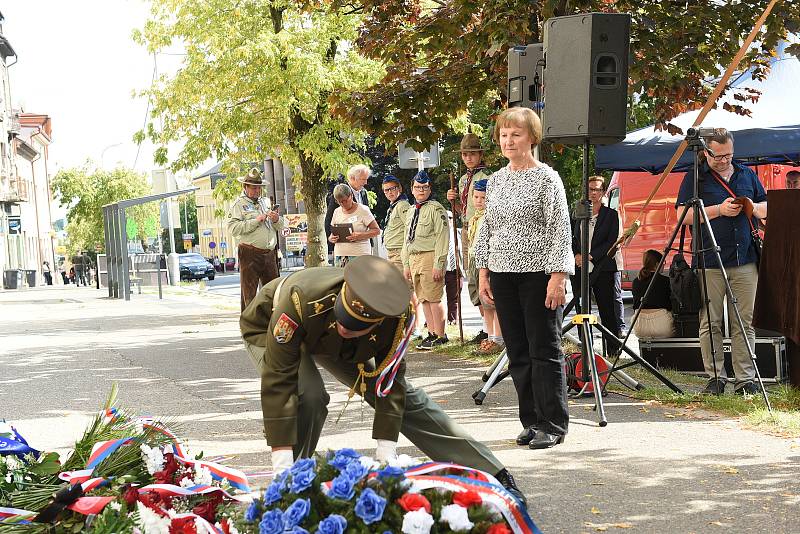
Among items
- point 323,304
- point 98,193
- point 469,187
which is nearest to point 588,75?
point 469,187

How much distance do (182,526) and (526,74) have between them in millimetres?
5838

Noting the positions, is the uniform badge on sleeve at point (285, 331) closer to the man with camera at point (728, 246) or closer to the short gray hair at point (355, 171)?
the man with camera at point (728, 246)

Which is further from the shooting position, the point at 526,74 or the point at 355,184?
the point at 355,184

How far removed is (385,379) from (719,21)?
7.89m

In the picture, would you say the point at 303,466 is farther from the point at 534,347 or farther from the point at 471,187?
the point at 471,187

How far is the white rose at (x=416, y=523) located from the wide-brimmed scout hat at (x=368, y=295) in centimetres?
91

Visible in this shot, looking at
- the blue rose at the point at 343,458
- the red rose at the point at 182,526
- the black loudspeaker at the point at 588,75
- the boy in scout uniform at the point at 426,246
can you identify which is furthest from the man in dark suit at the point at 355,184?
the blue rose at the point at 343,458

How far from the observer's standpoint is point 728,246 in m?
8.28

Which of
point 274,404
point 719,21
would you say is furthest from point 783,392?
point 274,404

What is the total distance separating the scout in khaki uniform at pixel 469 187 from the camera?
1062 centimetres

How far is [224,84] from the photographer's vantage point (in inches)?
808

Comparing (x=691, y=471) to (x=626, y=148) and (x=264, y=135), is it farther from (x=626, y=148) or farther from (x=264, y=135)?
(x=264, y=135)

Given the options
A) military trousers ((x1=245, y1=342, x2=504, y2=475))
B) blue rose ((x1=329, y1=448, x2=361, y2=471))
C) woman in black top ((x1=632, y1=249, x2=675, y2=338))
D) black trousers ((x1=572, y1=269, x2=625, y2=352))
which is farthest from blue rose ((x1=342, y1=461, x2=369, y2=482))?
black trousers ((x1=572, y1=269, x2=625, y2=352))

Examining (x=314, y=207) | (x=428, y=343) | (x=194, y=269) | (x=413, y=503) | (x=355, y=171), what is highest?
(x=355, y=171)
